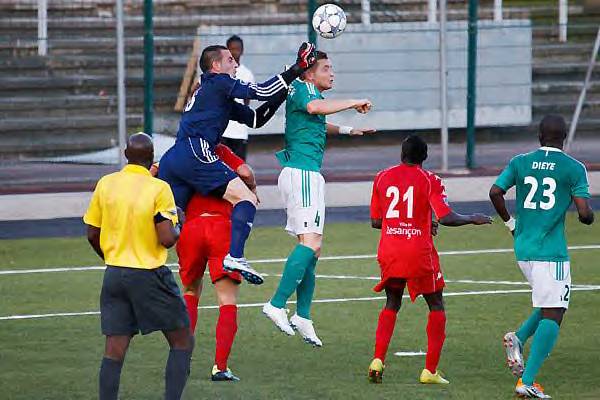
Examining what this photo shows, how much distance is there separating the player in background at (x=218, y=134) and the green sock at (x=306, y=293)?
0.91 metres

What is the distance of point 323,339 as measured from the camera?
12.0 meters

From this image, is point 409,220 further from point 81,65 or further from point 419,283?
point 81,65

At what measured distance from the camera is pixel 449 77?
2408 cm

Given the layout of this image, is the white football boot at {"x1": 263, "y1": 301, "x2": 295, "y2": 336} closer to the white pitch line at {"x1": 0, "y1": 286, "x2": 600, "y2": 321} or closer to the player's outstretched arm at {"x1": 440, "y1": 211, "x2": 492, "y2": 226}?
the player's outstretched arm at {"x1": 440, "y1": 211, "x2": 492, "y2": 226}

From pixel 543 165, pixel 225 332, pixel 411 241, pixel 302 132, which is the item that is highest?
pixel 302 132

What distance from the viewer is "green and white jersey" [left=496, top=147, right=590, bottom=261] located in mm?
9609

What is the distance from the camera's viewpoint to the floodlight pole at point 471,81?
22.0 meters

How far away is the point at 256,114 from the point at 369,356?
2.04 m

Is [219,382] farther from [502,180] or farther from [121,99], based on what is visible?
[121,99]

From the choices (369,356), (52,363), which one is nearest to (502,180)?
(369,356)

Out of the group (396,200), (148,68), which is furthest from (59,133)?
(396,200)

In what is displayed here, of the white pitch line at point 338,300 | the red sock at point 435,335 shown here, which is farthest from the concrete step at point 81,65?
the red sock at point 435,335

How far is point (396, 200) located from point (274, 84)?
1.47m

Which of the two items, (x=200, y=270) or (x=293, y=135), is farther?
(x=293, y=135)
